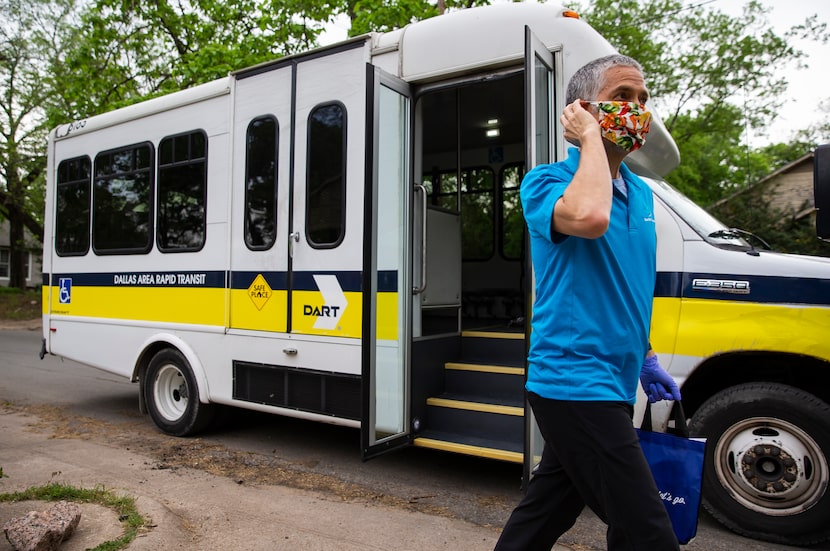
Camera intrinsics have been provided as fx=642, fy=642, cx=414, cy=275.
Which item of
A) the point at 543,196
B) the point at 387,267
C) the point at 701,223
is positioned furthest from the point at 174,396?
the point at 543,196

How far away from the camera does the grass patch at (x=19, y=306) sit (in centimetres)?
2200

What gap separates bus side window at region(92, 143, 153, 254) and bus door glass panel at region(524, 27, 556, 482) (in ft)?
13.5

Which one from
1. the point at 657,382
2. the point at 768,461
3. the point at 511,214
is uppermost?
the point at 511,214

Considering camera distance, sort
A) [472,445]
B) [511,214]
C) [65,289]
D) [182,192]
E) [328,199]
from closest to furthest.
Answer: [472,445]
[328,199]
[182,192]
[65,289]
[511,214]

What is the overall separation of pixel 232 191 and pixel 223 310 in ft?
3.44

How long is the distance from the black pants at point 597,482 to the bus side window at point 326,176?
3.08 meters

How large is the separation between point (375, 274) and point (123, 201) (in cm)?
374

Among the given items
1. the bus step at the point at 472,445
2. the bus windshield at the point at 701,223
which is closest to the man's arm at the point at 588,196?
the bus windshield at the point at 701,223

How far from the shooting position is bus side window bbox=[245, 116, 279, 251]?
5359 millimetres

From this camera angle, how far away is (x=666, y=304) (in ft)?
12.7

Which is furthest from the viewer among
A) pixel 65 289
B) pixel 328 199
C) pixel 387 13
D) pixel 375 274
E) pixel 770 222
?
pixel 770 222

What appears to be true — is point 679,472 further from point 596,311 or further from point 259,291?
point 259,291

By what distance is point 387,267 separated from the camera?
4.50 m

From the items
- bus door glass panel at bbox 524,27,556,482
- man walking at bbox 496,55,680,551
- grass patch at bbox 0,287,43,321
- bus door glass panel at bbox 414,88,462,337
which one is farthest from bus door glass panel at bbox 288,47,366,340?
grass patch at bbox 0,287,43,321
